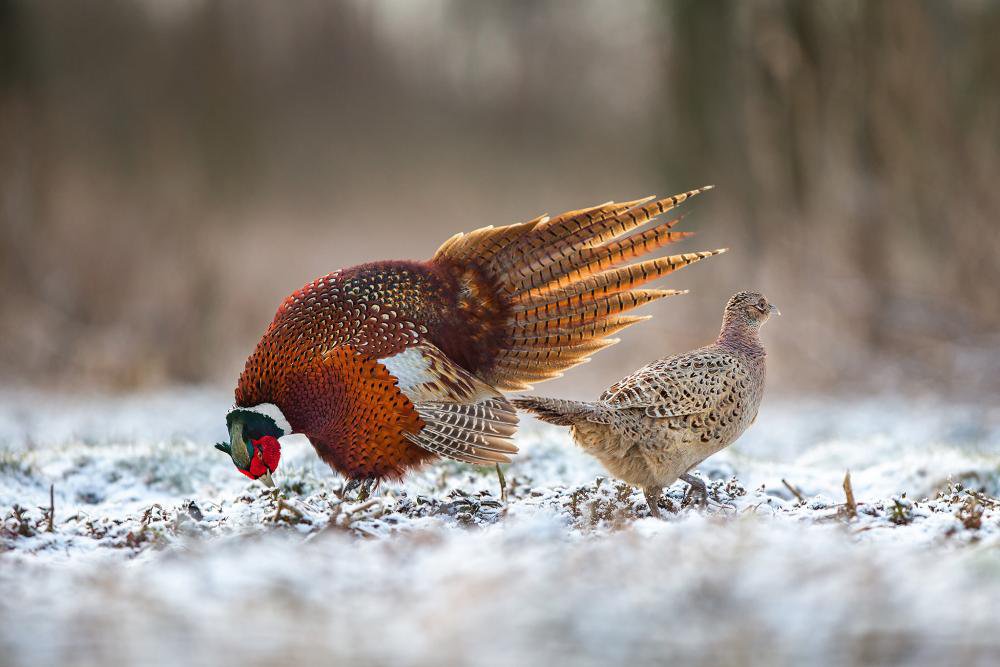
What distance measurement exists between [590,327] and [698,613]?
2.61 meters

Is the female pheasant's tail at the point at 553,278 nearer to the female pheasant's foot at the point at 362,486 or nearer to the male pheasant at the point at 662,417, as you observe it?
the male pheasant at the point at 662,417

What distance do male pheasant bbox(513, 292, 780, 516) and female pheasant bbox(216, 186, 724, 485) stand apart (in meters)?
0.46

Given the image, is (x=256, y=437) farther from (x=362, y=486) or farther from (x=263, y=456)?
(x=362, y=486)

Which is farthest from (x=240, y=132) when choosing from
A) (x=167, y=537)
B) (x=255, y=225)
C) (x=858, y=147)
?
(x=167, y=537)

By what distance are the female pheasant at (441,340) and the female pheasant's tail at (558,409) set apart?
1.20 feet

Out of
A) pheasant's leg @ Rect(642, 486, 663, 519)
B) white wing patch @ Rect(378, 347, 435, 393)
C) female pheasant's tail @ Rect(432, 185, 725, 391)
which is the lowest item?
pheasant's leg @ Rect(642, 486, 663, 519)

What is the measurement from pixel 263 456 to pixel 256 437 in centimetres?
9

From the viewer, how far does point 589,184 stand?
67.7 feet

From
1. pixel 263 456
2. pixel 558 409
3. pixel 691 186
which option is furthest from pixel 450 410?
pixel 691 186

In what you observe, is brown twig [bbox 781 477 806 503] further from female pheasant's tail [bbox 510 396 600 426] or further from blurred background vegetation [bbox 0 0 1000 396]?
blurred background vegetation [bbox 0 0 1000 396]

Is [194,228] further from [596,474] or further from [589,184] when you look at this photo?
[589,184]

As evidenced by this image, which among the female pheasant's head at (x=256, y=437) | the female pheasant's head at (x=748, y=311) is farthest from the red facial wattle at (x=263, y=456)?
the female pheasant's head at (x=748, y=311)

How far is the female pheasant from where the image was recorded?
15.4ft

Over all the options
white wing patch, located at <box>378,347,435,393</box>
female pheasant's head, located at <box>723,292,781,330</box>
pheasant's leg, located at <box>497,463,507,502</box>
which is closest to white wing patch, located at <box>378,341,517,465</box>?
white wing patch, located at <box>378,347,435,393</box>
